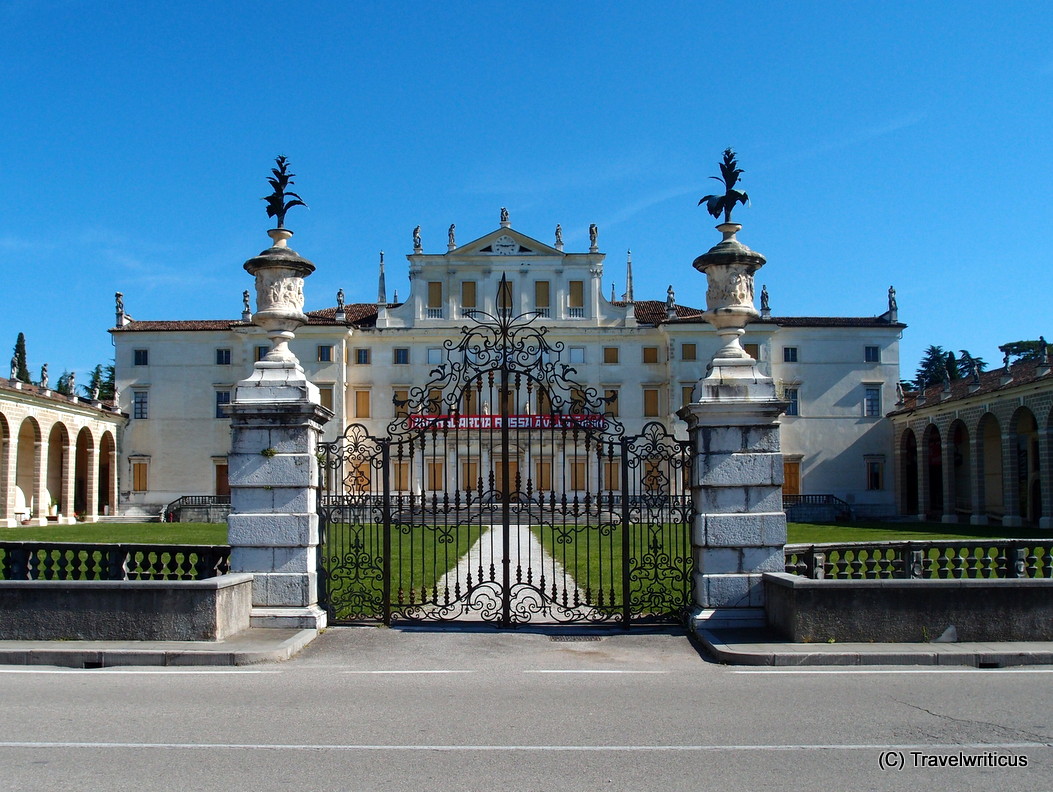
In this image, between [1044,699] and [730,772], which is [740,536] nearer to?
[1044,699]

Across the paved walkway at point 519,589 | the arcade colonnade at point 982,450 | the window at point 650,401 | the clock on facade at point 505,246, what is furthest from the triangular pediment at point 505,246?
the paved walkway at point 519,589

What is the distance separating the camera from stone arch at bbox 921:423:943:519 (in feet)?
167

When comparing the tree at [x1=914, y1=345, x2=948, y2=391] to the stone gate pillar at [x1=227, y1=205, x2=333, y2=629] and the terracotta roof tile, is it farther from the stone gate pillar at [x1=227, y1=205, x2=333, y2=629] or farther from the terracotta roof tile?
the stone gate pillar at [x1=227, y1=205, x2=333, y2=629]

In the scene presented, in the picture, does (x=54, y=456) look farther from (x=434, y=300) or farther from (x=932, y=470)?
(x=932, y=470)

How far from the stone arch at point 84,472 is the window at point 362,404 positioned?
1458 cm

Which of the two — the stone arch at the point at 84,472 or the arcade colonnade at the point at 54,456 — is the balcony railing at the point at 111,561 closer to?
the arcade colonnade at the point at 54,456

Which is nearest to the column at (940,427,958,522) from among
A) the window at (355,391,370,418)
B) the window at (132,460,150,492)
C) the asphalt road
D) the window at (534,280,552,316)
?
the window at (534,280,552,316)

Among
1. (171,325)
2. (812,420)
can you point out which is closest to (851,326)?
(812,420)

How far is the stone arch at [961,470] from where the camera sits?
4850 centimetres

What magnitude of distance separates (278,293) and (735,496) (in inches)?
232

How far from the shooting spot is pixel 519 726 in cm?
685

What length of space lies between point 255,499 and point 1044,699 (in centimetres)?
812

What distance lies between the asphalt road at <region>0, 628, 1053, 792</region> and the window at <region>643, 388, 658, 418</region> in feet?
151

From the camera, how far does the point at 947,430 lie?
47750mm
